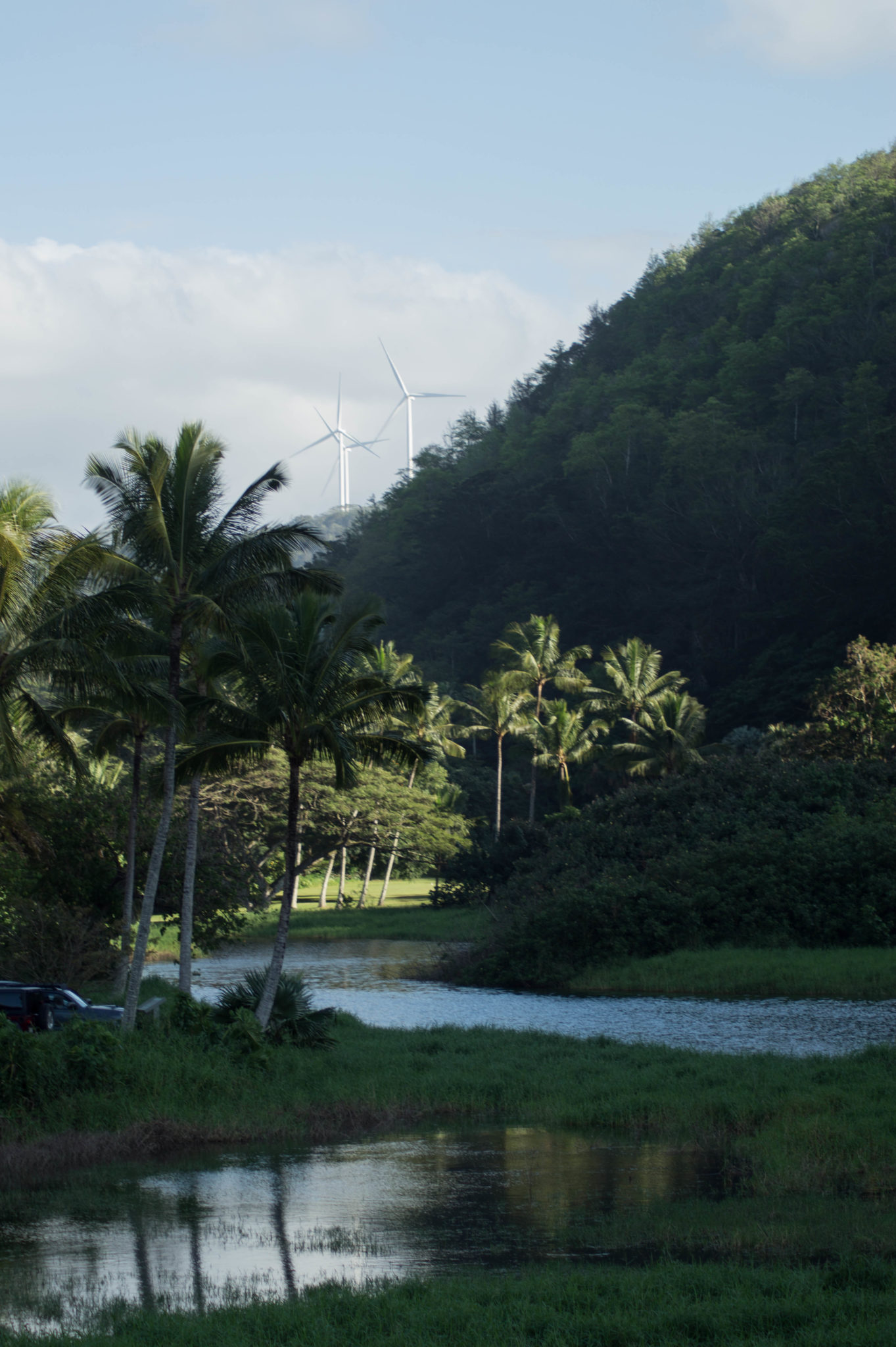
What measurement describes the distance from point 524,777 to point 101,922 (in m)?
51.3

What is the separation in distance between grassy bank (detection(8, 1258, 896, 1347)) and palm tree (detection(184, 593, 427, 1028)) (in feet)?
42.6

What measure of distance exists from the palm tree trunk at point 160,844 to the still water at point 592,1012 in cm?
546

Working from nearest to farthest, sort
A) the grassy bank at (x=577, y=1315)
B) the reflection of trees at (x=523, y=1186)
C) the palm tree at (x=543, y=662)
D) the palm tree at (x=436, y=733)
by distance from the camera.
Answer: the grassy bank at (x=577, y=1315) → the reflection of trees at (x=523, y=1186) → the palm tree at (x=436, y=733) → the palm tree at (x=543, y=662)

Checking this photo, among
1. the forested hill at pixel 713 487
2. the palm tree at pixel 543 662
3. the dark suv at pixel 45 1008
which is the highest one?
the forested hill at pixel 713 487

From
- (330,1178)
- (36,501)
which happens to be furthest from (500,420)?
(330,1178)

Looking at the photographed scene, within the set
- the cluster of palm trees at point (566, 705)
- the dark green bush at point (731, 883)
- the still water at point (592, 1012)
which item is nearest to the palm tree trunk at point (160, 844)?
the still water at point (592, 1012)

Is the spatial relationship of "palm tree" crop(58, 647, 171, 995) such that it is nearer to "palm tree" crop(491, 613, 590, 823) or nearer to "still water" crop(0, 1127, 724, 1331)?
"still water" crop(0, 1127, 724, 1331)

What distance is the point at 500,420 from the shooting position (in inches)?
5566

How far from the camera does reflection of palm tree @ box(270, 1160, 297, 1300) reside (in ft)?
39.2

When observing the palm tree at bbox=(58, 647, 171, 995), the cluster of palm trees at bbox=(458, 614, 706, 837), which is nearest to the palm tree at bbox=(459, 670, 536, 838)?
the cluster of palm trees at bbox=(458, 614, 706, 837)

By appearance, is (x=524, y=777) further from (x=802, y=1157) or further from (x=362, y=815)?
(x=802, y=1157)

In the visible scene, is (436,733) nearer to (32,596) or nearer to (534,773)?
(534,773)

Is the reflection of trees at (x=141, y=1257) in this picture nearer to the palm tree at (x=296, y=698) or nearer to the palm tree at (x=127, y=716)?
the palm tree at (x=296, y=698)

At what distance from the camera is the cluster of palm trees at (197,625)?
23719mm
